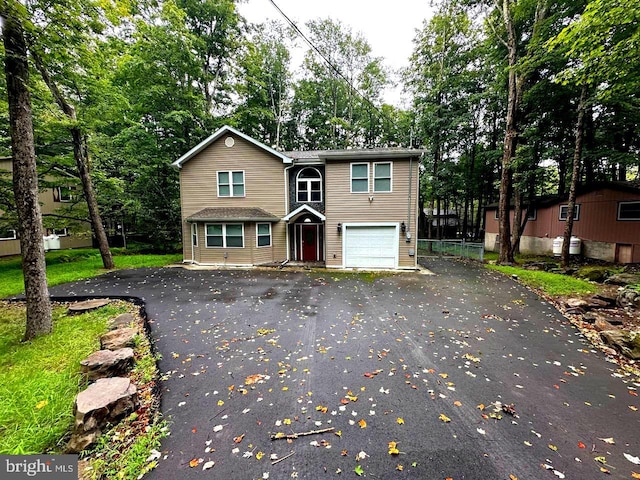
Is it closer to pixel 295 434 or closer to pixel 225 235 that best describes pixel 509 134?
pixel 225 235

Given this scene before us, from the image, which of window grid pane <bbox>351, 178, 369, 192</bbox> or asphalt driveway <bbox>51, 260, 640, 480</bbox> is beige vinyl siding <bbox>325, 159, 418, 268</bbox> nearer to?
window grid pane <bbox>351, 178, 369, 192</bbox>

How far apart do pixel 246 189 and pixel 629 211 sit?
18.5m

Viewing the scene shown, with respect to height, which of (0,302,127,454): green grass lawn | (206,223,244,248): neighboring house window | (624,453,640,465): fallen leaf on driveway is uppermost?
(206,223,244,248): neighboring house window

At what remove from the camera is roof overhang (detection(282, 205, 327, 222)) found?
40.5ft

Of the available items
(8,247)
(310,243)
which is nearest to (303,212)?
(310,243)

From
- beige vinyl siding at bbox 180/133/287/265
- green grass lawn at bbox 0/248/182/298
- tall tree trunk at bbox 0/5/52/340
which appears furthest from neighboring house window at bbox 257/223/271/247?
tall tree trunk at bbox 0/5/52/340

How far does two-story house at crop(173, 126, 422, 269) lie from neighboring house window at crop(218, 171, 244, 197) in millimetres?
50

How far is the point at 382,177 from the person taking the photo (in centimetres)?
1191

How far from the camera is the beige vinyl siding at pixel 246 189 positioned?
42.8 feet

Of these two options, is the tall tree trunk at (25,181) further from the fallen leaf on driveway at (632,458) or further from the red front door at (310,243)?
the red front door at (310,243)

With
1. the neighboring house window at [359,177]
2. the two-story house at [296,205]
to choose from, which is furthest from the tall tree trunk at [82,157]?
the neighboring house window at [359,177]

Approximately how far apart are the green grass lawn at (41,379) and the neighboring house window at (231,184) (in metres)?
8.50

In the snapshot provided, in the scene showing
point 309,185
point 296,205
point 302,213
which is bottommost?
point 302,213

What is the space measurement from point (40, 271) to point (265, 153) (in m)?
9.81
